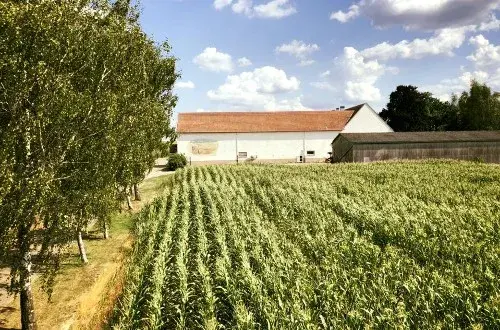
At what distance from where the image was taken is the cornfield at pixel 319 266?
8.07 meters

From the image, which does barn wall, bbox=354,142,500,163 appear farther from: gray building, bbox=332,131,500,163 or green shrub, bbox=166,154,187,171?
green shrub, bbox=166,154,187,171

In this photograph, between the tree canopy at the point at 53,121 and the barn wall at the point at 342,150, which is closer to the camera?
the tree canopy at the point at 53,121

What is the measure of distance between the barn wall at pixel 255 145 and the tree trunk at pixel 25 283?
43304mm

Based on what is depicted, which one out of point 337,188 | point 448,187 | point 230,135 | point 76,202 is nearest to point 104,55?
point 76,202

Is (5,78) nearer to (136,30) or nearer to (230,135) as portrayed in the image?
(136,30)

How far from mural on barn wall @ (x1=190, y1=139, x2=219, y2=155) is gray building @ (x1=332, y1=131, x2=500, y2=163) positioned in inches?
710

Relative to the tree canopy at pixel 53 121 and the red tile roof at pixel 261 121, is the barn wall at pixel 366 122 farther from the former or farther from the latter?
the tree canopy at pixel 53 121

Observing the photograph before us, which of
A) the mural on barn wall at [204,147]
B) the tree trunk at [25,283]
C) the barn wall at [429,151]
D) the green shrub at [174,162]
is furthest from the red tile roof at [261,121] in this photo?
the tree trunk at [25,283]

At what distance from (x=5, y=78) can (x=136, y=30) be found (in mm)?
6054

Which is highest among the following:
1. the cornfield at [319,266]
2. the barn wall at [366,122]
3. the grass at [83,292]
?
the barn wall at [366,122]

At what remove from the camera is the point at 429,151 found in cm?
4459

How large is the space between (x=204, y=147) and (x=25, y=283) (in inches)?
1744

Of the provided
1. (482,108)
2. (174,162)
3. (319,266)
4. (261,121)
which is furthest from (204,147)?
(482,108)

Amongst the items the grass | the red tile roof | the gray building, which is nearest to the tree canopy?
the grass
